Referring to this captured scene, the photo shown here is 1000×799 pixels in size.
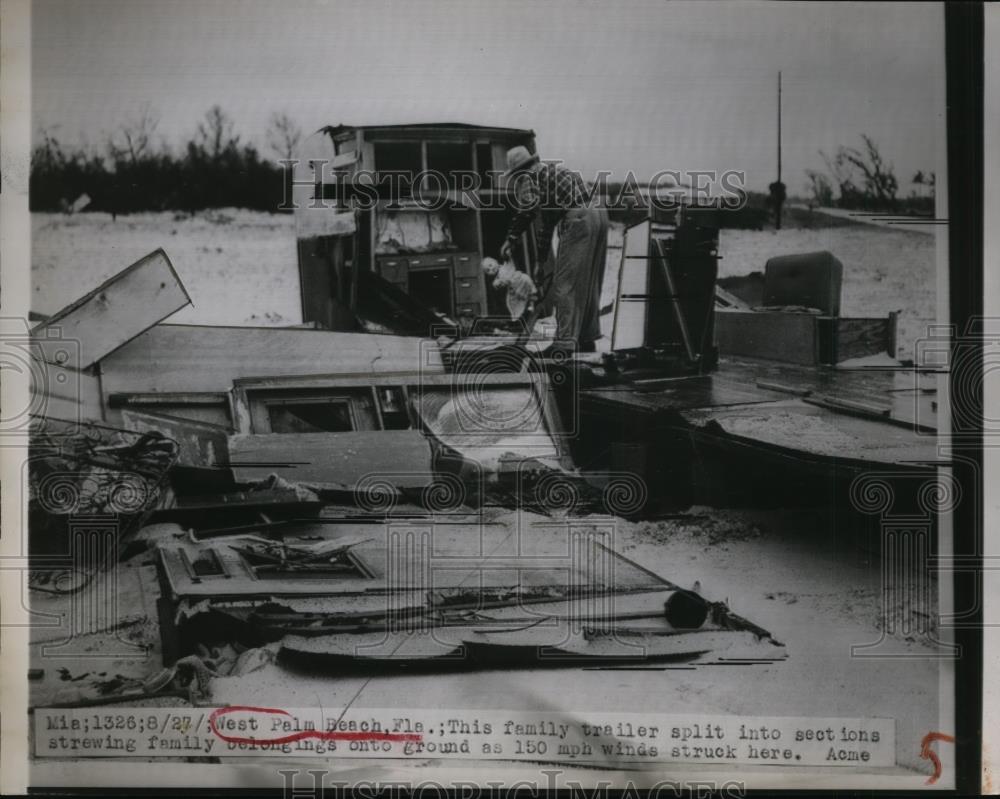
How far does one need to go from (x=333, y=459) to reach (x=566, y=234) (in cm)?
111

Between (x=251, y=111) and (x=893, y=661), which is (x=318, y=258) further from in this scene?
(x=893, y=661)

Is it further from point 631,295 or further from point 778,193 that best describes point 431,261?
point 778,193

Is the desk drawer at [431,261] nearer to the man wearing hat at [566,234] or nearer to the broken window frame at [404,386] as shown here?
the man wearing hat at [566,234]

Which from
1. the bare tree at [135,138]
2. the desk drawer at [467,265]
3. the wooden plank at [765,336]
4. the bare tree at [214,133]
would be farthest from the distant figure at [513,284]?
the bare tree at [135,138]

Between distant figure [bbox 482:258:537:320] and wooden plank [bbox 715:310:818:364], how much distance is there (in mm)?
662

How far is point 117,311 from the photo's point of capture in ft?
9.64

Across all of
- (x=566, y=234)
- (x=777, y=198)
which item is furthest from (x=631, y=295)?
(x=777, y=198)

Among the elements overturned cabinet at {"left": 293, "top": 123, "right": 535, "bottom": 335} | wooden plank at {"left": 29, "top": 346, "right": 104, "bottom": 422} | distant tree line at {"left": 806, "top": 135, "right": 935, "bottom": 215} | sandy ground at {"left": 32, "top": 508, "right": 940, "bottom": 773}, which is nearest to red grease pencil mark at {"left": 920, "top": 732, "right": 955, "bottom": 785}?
sandy ground at {"left": 32, "top": 508, "right": 940, "bottom": 773}

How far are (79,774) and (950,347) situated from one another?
3.27 m

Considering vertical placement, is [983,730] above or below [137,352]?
below

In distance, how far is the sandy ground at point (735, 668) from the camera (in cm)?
288

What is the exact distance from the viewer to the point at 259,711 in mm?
2857

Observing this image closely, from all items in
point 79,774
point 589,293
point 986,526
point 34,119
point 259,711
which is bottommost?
point 79,774

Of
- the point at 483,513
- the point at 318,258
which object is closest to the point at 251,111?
the point at 318,258
